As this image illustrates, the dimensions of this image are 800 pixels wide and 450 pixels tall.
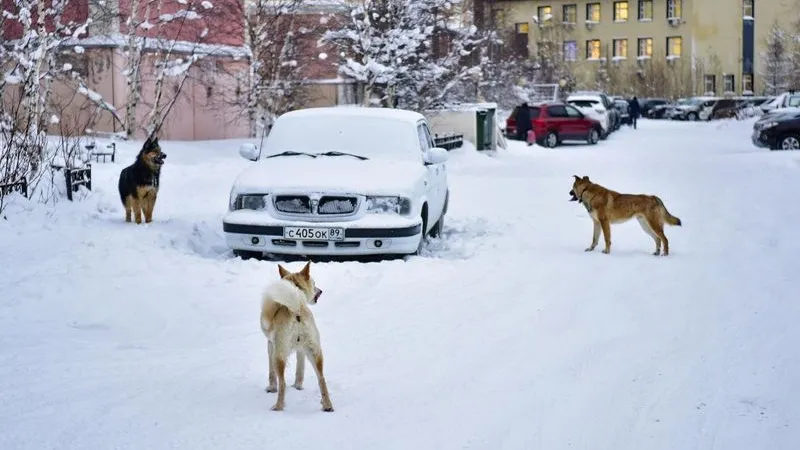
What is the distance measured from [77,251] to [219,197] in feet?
19.9

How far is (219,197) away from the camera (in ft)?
51.8

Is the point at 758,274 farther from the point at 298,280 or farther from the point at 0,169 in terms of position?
the point at 0,169

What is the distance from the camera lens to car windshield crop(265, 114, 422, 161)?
10875mm

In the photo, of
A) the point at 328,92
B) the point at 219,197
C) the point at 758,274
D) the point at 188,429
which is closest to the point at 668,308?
the point at 758,274

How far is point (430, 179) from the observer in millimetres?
10984

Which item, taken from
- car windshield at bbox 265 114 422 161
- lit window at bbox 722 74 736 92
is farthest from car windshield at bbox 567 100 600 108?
lit window at bbox 722 74 736 92

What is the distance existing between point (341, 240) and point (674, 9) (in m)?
69.8

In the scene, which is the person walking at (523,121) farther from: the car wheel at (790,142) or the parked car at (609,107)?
the car wheel at (790,142)

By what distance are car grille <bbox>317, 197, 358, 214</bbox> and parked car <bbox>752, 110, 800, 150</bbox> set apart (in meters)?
19.7

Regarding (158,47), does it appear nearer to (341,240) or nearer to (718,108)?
(341,240)

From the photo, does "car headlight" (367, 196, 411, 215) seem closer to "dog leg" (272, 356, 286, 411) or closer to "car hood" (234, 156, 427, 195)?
"car hood" (234, 156, 427, 195)

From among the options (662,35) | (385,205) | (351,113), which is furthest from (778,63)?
(385,205)

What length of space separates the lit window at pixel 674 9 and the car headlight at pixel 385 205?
68.5m

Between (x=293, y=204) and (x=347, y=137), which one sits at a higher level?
(x=347, y=137)
